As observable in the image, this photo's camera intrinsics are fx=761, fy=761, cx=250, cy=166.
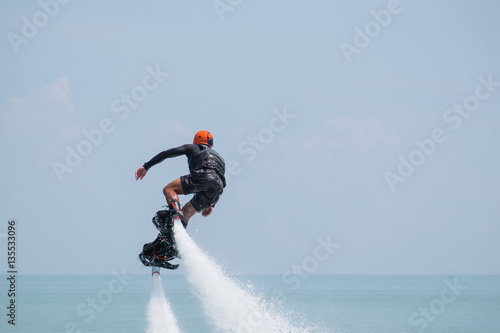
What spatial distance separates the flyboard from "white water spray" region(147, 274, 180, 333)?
1.13 feet

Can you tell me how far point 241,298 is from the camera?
1594cm

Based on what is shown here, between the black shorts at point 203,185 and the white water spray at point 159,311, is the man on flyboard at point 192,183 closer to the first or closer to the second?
the black shorts at point 203,185

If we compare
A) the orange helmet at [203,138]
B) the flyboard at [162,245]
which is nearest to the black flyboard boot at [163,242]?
the flyboard at [162,245]

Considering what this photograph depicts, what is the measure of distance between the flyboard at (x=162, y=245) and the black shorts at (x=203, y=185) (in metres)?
0.59

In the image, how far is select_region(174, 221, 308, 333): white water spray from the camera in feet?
51.3

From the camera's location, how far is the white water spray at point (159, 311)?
15.6 metres

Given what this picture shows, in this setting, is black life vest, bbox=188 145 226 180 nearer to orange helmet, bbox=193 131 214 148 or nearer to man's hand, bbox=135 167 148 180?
orange helmet, bbox=193 131 214 148

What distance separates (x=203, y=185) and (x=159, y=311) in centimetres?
292

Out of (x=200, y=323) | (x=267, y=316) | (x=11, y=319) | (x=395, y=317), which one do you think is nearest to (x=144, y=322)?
(x=200, y=323)

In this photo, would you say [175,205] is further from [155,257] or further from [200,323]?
[200,323]

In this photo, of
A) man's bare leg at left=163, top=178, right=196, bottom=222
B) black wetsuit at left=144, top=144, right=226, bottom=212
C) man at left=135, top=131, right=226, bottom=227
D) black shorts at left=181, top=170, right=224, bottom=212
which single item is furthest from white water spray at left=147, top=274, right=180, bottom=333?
black wetsuit at left=144, top=144, right=226, bottom=212

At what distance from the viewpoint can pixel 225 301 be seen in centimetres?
1589

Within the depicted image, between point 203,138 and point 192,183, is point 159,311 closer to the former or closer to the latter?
point 192,183

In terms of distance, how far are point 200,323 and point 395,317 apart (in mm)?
15689
